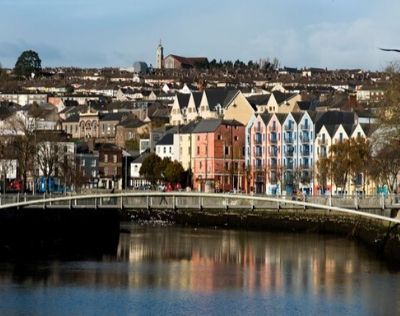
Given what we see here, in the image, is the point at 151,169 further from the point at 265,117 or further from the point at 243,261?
the point at 243,261

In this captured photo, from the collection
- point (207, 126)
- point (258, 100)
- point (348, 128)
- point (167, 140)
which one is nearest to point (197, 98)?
point (258, 100)

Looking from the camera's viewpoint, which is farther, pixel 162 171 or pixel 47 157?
pixel 162 171

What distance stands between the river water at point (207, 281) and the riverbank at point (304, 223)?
1.12m

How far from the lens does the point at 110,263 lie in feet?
218

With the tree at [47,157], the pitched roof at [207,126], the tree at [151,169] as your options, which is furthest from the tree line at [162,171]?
the tree at [47,157]

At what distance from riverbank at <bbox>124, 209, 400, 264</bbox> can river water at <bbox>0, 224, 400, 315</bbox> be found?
1116mm

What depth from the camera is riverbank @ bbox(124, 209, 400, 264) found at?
230 ft

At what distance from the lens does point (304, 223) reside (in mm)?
89312

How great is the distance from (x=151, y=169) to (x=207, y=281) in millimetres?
68810

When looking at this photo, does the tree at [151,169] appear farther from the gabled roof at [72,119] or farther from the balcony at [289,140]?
the gabled roof at [72,119]

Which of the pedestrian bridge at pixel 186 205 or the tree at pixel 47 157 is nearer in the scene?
the pedestrian bridge at pixel 186 205

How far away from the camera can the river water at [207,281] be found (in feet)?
168

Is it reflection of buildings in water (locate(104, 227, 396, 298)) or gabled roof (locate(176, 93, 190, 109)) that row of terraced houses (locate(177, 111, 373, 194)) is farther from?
reflection of buildings in water (locate(104, 227, 396, 298))

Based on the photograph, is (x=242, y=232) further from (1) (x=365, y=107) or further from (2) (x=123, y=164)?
(2) (x=123, y=164)
